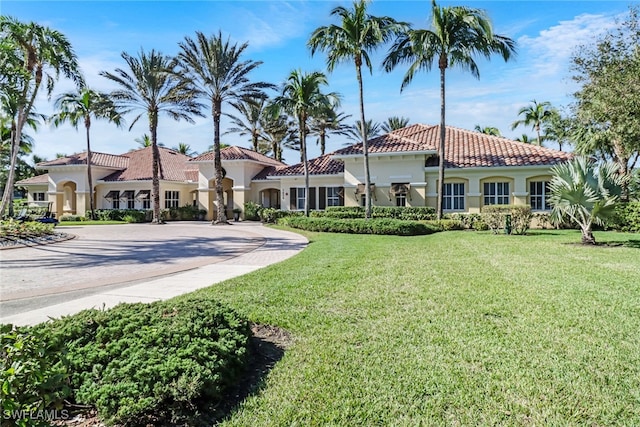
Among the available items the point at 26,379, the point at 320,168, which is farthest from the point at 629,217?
the point at 26,379

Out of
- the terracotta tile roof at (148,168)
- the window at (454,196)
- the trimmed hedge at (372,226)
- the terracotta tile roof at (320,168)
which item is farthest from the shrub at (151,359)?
the terracotta tile roof at (148,168)

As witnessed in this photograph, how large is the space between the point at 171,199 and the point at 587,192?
36111 millimetres

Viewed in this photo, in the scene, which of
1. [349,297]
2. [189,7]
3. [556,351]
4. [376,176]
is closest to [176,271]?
[349,297]

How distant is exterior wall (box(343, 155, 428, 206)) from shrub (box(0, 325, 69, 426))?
24.7 metres

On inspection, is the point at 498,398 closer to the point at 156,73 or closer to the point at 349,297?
the point at 349,297

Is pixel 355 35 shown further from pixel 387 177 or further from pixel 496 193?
pixel 496 193

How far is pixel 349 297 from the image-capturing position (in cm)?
692

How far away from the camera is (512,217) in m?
18.4

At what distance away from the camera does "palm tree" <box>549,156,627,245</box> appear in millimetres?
12984

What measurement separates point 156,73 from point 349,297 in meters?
28.9

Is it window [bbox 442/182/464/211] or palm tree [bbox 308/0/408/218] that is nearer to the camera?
palm tree [bbox 308/0/408/218]

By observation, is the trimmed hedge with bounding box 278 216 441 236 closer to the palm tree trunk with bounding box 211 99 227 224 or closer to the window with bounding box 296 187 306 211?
the window with bounding box 296 187 306 211

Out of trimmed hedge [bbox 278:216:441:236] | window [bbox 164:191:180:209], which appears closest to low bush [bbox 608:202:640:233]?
trimmed hedge [bbox 278:216:441:236]

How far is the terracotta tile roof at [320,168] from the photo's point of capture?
30.6 metres
